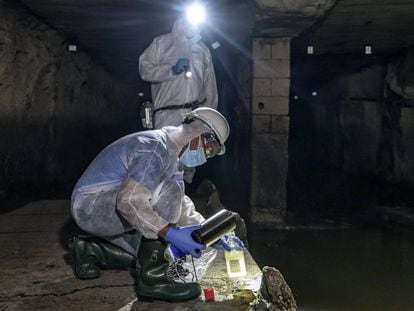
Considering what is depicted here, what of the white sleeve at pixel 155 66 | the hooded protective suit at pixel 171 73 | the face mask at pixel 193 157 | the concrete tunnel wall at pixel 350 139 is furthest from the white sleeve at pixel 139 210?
the concrete tunnel wall at pixel 350 139

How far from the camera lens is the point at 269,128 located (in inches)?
243

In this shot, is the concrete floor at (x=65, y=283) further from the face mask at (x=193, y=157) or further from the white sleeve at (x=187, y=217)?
the face mask at (x=193, y=157)

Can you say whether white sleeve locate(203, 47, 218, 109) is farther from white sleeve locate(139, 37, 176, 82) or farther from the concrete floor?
the concrete floor

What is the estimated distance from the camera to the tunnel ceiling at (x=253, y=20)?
5195 millimetres

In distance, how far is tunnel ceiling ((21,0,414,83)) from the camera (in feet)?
17.0

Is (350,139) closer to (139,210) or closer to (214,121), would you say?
(214,121)

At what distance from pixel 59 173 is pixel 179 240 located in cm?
586

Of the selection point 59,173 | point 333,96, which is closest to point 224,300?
point 59,173

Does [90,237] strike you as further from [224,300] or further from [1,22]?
[1,22]

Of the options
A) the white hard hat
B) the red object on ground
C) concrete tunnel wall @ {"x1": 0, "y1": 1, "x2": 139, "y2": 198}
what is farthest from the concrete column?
the red object on ground

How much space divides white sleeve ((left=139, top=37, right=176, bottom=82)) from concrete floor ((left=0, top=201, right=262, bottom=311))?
5.77ft

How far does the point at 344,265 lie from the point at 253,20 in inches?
130

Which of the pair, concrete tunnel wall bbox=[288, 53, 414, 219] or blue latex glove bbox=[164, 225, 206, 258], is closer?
blue latex glove bbox=[164, 225, 206, 258]

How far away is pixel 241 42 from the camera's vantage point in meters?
6.58
